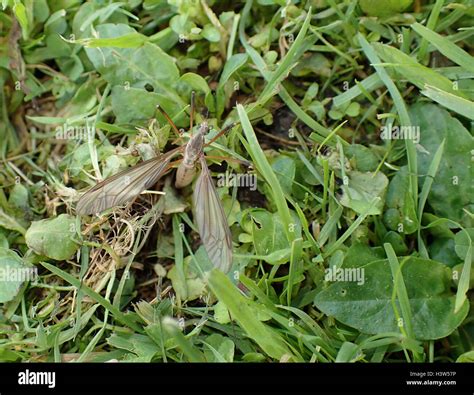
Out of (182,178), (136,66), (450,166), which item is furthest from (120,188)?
(450,166)

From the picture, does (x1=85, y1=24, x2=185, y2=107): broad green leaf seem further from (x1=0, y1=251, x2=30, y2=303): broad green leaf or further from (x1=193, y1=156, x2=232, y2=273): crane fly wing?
(x1=0, y1=251, x2=30, y2=303): broad green leaf

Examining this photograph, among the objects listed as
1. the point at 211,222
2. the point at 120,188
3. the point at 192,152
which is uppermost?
the point at 192,152

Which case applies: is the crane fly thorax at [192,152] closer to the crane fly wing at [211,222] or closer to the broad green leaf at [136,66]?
the crane fly wing at [211,222]

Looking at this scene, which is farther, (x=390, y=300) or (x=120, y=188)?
(x=120, y=188)

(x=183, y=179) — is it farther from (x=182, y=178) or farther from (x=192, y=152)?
(x=192, y=152)

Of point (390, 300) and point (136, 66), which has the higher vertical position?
point (136, 66)

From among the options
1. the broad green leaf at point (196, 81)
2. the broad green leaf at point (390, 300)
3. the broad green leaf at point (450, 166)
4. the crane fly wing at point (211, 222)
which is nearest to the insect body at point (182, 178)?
the crane fly wing at point (211, 222)

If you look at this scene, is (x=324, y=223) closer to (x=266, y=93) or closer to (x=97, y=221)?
(x=266, y=93)

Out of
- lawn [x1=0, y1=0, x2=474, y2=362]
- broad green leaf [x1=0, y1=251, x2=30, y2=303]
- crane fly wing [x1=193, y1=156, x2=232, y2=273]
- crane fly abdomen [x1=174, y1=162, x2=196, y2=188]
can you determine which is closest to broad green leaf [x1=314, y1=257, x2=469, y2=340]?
lawn [x1=0, y1=0, x2=474, y2=362]
